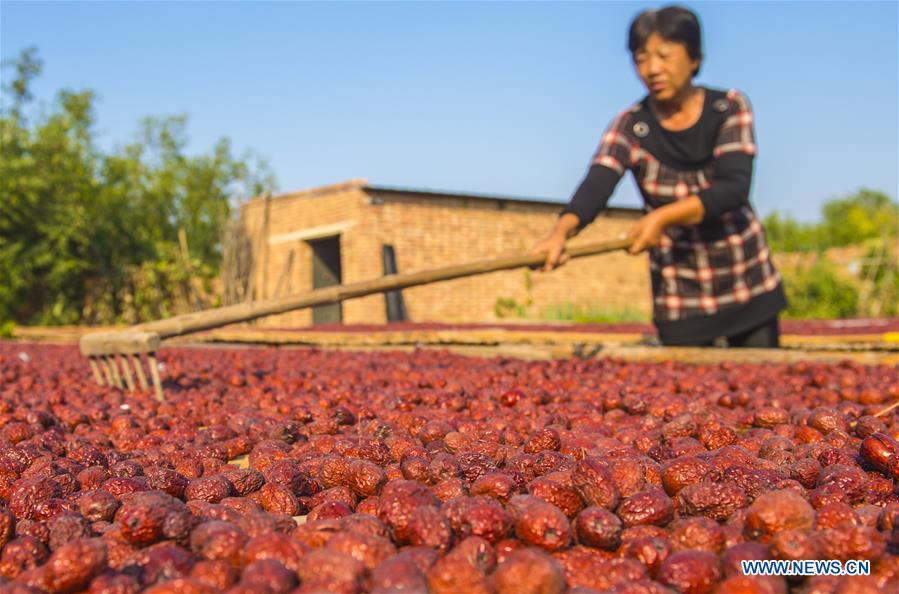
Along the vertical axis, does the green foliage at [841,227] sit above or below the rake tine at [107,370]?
above

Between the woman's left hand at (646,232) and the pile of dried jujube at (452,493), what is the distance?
57.5 inches

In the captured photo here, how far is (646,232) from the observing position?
459cm

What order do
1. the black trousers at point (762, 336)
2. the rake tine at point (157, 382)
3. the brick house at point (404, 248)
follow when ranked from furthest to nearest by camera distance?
the brick house at point (404, 248)
the black trousers at point (762, 336)
the rake tine at point (157, 382)

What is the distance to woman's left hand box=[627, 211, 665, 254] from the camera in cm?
458

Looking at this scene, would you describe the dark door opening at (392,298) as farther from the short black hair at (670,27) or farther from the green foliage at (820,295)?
the short black hair at (670,27)

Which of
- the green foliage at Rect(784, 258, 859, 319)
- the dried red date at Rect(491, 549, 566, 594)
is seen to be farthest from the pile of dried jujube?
the green foliage at Rect(784, 258, 859, 319)

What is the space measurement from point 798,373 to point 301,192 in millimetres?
14068

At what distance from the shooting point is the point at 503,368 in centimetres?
441

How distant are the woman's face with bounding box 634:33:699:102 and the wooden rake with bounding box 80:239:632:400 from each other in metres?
1.05

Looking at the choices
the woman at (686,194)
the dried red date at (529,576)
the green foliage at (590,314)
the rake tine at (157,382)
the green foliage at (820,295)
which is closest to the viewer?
the dried red date at (529,576)

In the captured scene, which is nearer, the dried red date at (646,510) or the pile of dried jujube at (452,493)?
the pile of dried jujube at (452,493)

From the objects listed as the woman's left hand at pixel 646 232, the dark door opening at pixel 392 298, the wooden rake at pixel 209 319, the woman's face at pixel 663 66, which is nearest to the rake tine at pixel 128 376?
the wooden rake at pixel 209 319

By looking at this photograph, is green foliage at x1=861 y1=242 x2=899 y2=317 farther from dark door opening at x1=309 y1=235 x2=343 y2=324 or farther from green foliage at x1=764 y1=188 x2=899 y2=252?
dark door opening at x1=309 y1=235 x2=343 y2=324

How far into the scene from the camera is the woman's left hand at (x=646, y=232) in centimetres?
458
